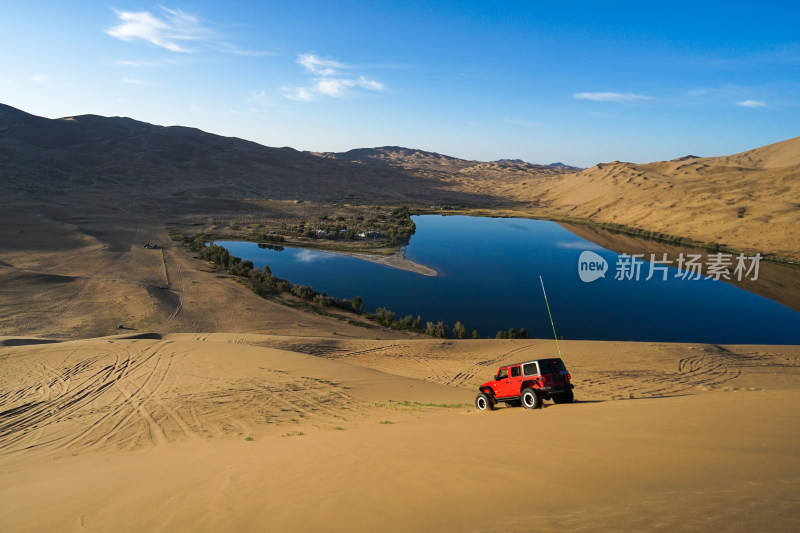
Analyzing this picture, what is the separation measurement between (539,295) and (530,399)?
25470 mm

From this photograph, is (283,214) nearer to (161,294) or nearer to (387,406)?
(161,294)

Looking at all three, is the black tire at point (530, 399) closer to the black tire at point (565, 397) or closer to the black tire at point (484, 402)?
the black tire at point (565, 397)

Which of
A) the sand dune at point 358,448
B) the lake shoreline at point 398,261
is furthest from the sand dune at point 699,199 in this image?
the sand dune at point 358,448

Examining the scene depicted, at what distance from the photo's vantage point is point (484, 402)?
11.6 metres

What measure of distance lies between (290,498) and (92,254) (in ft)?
145

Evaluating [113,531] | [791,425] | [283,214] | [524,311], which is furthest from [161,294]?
[283,214]

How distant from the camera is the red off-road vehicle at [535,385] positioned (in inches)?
422

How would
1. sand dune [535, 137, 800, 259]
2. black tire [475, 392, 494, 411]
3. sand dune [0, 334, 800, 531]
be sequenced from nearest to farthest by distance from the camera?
sand dune [0, 334, 800, 531], black tire [475, 392, 494, 411], sand dune [535, 137, 800, 259]

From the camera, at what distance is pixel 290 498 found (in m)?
4.97

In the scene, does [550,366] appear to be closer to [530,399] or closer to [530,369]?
[530,369]

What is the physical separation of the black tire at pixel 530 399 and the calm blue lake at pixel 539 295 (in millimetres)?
15653

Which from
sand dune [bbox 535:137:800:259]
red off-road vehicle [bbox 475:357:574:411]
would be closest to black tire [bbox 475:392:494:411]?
red off-road vehicle [bbox 475:357:574:411]

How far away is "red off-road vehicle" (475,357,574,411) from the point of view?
1072 centimetres

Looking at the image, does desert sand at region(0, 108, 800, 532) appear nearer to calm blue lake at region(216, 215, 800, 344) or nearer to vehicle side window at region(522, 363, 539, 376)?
vehicle side window at region(522, 363, 539, 376)
